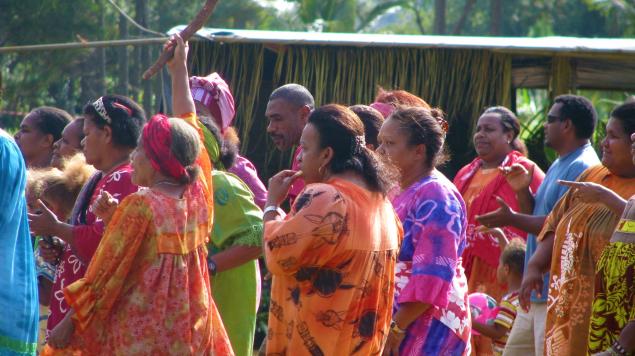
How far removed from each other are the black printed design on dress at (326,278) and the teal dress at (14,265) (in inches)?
40.2

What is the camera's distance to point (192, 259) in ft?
14.4

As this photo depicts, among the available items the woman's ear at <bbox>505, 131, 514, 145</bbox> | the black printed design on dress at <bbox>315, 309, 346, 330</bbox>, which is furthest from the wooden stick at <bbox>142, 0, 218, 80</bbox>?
the woman's ear at <bbox>505, 131, 514, 145</bbox>

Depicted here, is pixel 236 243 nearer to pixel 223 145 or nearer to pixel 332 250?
pixel 223 145

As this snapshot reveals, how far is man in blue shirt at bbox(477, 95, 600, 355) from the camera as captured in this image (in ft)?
21.1

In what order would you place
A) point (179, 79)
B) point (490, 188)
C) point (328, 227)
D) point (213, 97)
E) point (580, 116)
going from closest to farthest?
point (328, 227) < point (179, 79) < point (213, 97) < point (580, 116) < point (490, 188)

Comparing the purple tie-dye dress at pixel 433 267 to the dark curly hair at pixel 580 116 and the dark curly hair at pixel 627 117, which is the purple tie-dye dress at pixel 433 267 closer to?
the dark curly hair at pixel 627 117

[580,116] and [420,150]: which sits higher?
[420,150]

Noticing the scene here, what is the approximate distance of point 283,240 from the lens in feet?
13.4

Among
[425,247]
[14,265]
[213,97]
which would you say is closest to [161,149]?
[14,265]

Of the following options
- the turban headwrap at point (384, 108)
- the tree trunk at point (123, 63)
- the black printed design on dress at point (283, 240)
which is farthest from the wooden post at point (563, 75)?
the tree trunk at point (123, 63)

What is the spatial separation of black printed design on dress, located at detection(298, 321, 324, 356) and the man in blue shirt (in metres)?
2.23

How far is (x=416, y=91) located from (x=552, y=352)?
4454 millimetres

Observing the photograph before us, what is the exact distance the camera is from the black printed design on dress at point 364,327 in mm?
4230

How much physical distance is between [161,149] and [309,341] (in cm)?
94
